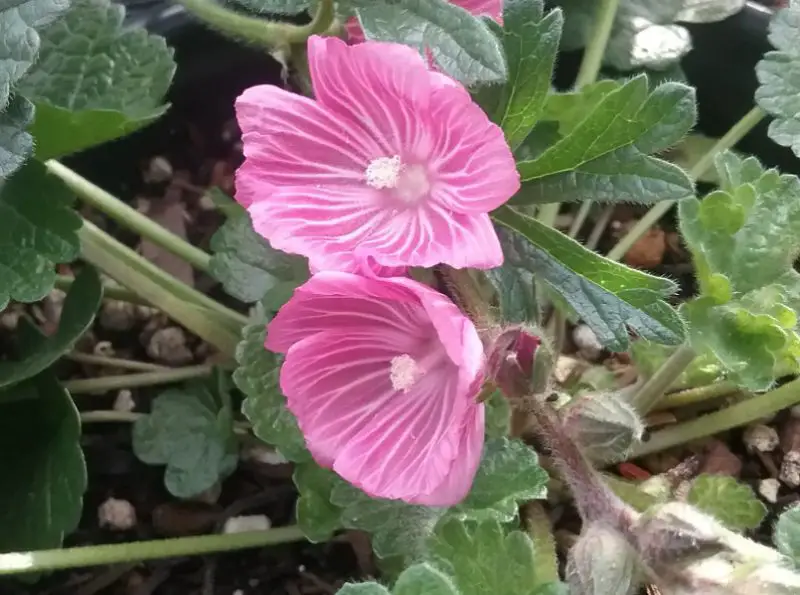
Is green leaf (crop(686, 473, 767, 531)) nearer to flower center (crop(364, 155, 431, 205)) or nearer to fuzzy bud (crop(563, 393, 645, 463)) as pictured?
fuzzy bud (crop(563, 393, 645, 463))

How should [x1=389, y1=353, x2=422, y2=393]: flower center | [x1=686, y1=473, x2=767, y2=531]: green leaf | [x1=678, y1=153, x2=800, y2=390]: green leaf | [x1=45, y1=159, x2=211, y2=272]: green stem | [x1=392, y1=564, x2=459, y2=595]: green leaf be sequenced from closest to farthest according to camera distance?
[x1=392, y1=564, x2=459, y2=595]: green leaf, [x1=389, y1=353, x2=422, y2=393]: flower center, [x1=678, y1=153, x2=800, y2=390]: green leaf, [x1=686, y1=473, x2=767, y2=531]: green leaf, [x1=45, y1=159, x2=211, y2=272]: green stem

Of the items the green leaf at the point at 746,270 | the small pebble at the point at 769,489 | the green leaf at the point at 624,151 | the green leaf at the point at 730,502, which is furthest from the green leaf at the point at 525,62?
the small pebble at the point at 769,489

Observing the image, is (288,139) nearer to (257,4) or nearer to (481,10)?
(257,4)

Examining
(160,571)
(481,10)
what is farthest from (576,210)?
(160,571)

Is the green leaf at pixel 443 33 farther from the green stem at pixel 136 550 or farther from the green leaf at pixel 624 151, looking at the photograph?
the green stem at pixel 136 550

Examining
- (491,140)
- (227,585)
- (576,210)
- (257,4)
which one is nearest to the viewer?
(491,140)

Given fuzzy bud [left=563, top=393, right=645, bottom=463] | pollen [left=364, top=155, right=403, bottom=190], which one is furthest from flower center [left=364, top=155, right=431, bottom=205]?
fuzzy bud [left=563, top=393, right=645, bottom=463]
